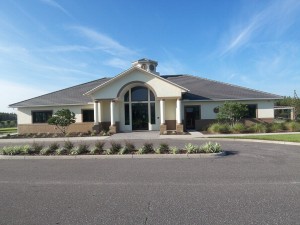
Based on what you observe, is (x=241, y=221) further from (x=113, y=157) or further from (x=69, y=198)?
(x=113, y=157)

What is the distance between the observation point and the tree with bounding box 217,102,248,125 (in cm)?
2288

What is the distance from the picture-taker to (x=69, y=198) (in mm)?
5984

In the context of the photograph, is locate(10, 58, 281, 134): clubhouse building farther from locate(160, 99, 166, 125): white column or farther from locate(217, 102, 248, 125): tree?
locate(217, 102, 248, 125): tree

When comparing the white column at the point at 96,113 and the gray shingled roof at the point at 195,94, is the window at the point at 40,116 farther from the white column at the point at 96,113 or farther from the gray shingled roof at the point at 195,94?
the white column at the point at 96,113

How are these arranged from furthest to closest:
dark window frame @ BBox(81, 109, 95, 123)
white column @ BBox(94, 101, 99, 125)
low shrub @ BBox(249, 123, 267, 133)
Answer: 1. dark window frame @ BBox(81, 109, 95, 123)
2. white column @ BBox(94, 101, 99, 125)
3. low shrub @ BBox(249, 123, 267, 133)

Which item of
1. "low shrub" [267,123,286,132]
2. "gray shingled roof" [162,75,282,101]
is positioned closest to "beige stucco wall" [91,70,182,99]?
"gray shingled roof" [162,75,282,101]

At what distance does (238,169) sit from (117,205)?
4.83 meters

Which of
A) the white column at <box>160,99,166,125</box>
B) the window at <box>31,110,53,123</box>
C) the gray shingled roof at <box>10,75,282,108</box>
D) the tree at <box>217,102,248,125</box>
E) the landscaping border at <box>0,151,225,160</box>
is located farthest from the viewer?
the window at <box>31,110,53,123</box>

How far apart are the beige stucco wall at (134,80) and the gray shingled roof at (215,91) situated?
3055 mm

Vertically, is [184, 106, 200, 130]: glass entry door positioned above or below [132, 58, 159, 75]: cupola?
below

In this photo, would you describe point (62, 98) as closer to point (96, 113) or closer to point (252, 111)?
point (96, 113)

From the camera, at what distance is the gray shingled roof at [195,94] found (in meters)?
26.3

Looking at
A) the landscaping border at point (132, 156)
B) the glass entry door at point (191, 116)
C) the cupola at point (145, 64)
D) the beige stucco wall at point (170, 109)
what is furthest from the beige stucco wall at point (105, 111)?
the landscaping border at point (132, 156)

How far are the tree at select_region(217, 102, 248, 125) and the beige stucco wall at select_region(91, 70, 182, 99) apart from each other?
17.0 ft
